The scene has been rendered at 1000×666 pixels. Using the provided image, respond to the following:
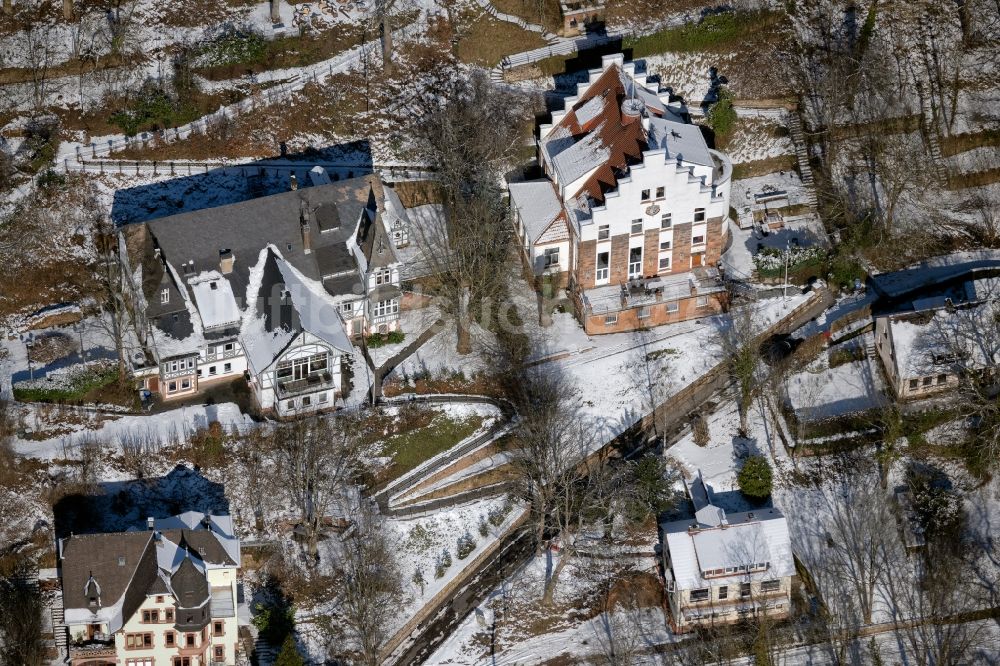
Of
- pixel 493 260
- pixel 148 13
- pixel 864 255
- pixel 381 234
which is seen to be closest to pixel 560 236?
pixel 493 260

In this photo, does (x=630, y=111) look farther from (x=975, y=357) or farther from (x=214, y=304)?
(x=214, y=304)

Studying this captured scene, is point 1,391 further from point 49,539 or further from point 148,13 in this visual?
point 148,13

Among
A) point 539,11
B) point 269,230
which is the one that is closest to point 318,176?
point 269,230

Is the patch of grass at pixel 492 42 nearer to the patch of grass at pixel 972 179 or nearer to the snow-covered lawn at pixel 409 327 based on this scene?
the snow-covered lawn at pixel 409 327

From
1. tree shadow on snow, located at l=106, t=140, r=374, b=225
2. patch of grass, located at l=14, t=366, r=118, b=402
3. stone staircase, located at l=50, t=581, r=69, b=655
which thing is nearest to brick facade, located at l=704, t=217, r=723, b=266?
tree shadow on snow, located at l=106, t=140, r=374, b=225

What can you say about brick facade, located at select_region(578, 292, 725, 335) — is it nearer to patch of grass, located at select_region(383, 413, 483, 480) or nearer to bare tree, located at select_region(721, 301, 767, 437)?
bare tree, located at select_region(721, 301, 767, 437)

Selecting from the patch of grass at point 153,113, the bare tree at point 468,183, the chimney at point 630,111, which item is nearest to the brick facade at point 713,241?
the chimney at point 630,111
